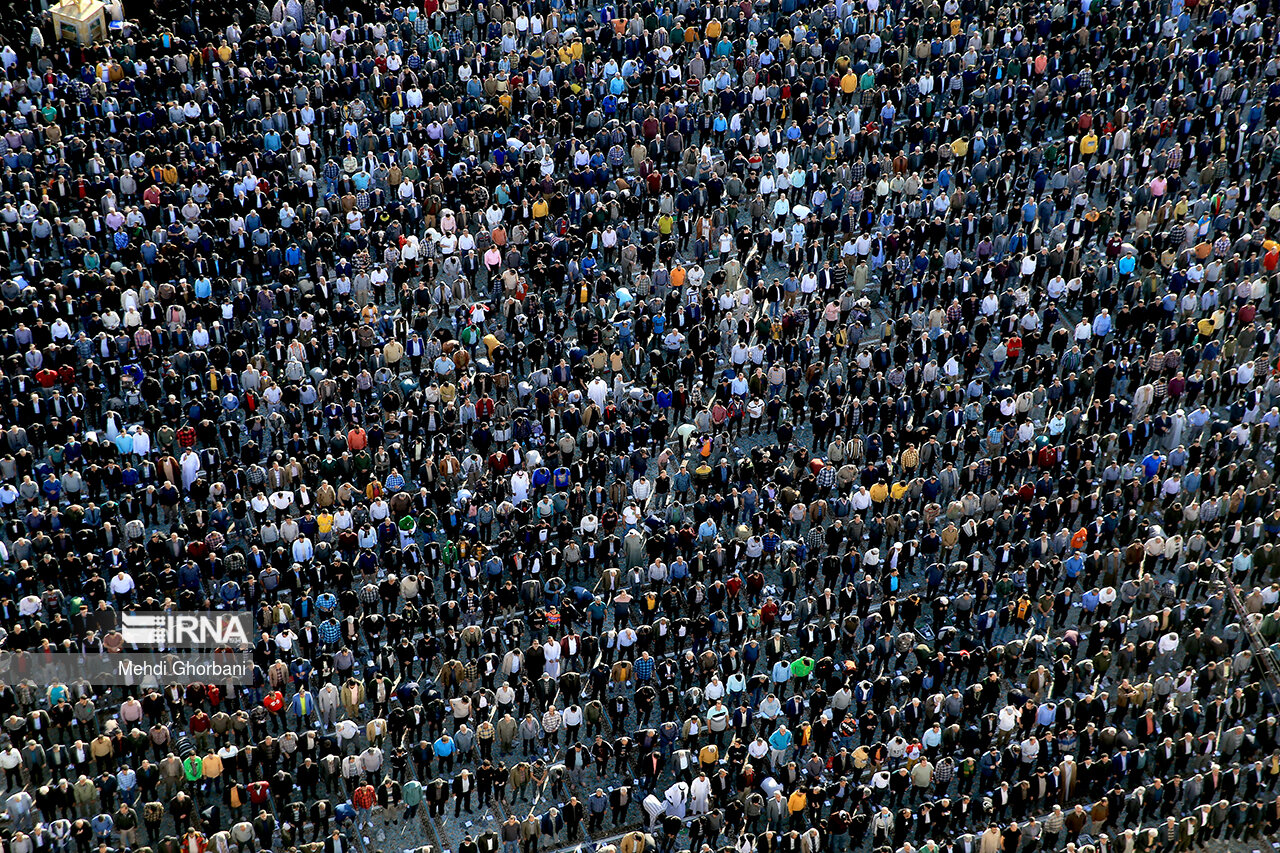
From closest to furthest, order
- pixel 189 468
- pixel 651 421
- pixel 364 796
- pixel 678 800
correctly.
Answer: pixel 364 796 → pixel 678 800 → pixel 189 468 → pixel 651 421

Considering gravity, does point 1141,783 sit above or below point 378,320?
below

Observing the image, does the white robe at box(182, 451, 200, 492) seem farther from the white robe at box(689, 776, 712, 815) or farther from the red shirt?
the white robe at box(689, 776, 712, 815)

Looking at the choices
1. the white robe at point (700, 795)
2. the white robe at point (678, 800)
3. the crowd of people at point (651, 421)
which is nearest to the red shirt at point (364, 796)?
the crowd of people at point (651, 421)

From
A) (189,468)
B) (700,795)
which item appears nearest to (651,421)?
(189,468)

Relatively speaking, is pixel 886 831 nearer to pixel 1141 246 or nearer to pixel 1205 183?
pixel 1141 246

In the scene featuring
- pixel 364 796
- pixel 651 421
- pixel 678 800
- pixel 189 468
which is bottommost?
pixel 678 800

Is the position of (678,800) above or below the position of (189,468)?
below

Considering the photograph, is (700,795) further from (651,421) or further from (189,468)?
(189,468)

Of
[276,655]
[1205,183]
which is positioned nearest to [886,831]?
[276,655]

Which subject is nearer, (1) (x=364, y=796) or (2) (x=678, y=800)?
(1) (x=364, y=796)

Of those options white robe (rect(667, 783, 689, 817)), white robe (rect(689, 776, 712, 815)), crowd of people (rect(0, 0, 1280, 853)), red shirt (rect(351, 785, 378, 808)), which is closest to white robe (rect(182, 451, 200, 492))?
crowd of people (rect(0, 0, 1280, 853))
